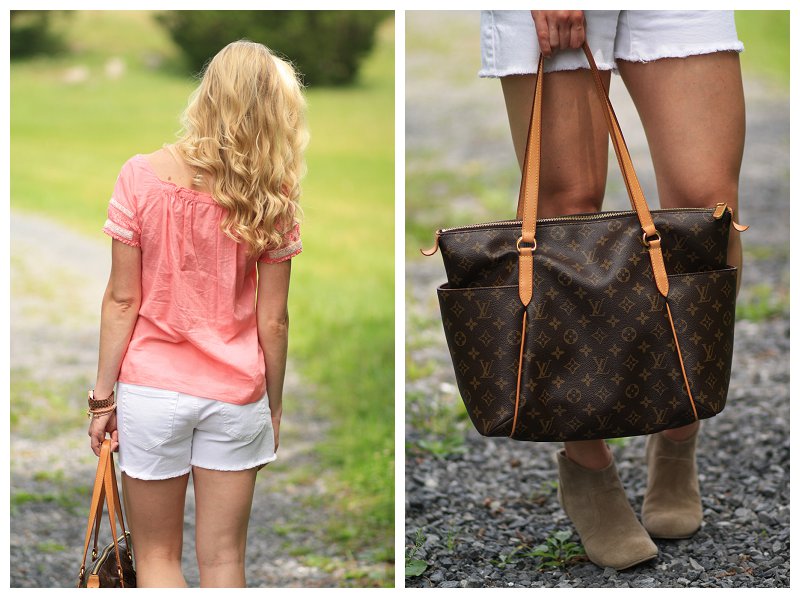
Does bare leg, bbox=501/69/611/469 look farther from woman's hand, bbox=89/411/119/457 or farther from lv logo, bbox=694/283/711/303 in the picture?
woman's hand, bbox=89/411/119/457

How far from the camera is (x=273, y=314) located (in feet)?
7.34

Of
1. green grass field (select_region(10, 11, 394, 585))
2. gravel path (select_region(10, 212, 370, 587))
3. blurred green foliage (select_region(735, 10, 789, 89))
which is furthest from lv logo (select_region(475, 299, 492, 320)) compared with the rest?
blurred green foliage (select_region(735, 10, 789, 89))

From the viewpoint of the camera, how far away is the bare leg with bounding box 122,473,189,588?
218 centimetres

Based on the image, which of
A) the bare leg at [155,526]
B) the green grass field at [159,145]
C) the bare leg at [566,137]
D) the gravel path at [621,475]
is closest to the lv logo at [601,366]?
the bare leg at [566,137]

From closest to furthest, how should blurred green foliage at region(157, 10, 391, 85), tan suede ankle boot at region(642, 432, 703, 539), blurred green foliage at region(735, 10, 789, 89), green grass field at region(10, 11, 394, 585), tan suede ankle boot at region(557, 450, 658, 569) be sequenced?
1. tan suede ankle boot at region(557, 450, 658, 569)
2. tan suede ankle boot at region(642, 432, 703, 539)
3. blurred green foliage at region(157, 10, 391, 85)
4. green grass field at region(10, 11, 394, 585)
5. blurred green foliage at region(735, 10, 789, 89)

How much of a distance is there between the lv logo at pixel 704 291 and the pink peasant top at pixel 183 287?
95 cm

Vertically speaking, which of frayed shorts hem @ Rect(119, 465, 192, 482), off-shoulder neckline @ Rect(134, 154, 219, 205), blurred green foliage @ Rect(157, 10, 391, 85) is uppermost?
blurred green foliage @ Rect(157, 10, 391, 85)

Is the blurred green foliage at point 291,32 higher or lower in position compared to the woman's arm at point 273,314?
higher

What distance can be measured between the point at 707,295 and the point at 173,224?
48.0 inches

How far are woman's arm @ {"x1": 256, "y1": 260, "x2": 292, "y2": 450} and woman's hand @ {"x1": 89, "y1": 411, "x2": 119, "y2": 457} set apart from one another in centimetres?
37

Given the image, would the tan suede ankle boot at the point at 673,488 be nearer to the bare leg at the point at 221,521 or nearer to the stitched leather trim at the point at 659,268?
the stitched leather trim at the point at 659,268

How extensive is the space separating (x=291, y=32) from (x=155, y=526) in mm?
5682

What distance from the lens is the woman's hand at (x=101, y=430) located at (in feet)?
7.09

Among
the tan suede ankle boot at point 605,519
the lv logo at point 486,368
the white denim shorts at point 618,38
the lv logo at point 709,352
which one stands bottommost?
the tan suede ankle boot at point 605,519
